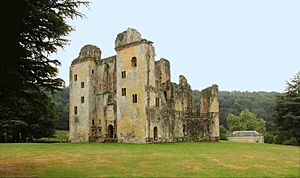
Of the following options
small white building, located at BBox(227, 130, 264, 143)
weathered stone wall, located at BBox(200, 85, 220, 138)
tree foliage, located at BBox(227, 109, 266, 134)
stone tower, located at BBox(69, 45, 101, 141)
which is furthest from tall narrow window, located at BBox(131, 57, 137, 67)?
tree foliage, located at BBox(227, 109, 266, 134)

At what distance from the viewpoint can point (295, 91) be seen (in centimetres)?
4156

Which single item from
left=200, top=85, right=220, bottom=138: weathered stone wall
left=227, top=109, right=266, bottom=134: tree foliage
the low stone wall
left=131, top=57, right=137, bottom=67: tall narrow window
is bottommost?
the low stone wall

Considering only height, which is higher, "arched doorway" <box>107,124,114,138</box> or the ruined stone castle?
the ruined stone castle

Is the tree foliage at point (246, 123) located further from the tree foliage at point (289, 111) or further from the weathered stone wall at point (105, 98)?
the weathered stone wall at point (105, 98)

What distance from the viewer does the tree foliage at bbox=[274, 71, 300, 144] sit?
39.5 metres

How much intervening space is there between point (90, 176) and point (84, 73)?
3567 centimetres

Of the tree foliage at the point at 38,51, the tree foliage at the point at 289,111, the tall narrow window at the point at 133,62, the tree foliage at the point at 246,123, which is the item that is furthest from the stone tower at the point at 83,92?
the tree foliage at the point at 246,123

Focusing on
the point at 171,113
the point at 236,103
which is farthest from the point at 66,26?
the point at 236,103

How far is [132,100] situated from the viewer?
40.1 meters

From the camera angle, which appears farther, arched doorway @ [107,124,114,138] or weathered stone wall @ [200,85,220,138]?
weathered stone wall @ [200,85,220,138]

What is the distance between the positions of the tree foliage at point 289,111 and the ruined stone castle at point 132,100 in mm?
9764

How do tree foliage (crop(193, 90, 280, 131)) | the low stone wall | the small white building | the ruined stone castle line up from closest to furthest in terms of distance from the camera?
the ruined stone castle
the low stone wall
the small white building
tree foliage (crop(193, 90, 280, 131))

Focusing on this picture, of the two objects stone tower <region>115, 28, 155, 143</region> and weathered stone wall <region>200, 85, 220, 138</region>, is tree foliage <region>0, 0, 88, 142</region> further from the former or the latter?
weathered stone wall <region>200, 85, 220, 138</region>

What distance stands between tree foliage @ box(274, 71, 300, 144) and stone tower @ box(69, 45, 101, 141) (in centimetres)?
2506
